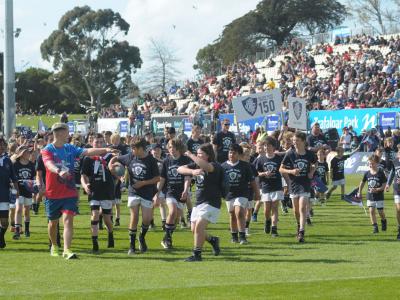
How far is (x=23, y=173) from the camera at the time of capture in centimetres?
1828

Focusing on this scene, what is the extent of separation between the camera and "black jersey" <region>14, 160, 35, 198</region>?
18234mm

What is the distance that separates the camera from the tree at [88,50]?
91438mm

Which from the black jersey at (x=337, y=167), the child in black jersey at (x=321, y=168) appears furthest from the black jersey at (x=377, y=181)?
the black jersey at (x=337, y=167)

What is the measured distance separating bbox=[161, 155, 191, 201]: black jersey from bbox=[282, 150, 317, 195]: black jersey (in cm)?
206

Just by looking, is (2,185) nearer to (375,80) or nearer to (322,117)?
(322,117)

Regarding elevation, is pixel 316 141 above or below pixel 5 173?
above

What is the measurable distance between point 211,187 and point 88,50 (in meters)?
79.4

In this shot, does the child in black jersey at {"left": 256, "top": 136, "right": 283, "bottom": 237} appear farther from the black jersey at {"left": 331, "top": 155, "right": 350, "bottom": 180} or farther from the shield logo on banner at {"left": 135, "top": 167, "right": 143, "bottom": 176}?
the black jersey at {"left": 331, "top": 155, "right": 350, "bottom": 180}

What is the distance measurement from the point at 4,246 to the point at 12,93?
2508 centimetres

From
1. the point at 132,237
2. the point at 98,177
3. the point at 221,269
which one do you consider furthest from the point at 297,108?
the point at 221,269

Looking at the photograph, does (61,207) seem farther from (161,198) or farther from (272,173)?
(272,173)

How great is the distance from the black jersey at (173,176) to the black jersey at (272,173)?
6.99 ft

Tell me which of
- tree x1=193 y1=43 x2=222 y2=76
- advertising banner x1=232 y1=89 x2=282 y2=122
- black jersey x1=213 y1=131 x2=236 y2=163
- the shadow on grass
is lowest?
the shadow on grass

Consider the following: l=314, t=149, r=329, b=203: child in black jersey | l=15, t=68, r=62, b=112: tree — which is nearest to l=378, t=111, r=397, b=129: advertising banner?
l=314, t=149, r=329, b=203: child in black jersey
